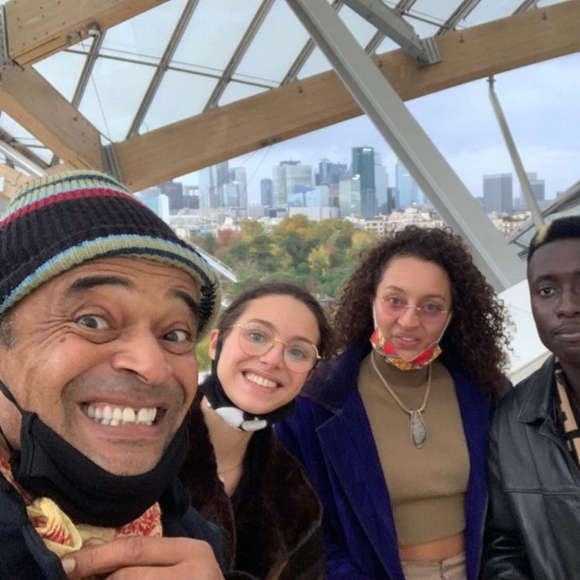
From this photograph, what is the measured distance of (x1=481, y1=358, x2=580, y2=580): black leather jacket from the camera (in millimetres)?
1754

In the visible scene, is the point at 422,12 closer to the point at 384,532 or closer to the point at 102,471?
the point at 384,532

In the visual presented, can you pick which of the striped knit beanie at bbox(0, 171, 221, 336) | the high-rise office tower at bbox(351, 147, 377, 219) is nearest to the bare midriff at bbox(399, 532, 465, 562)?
the striped knit beanie at bbox(0, 171, 221, 336)

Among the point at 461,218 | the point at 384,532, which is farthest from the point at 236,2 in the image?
the point at 384,532

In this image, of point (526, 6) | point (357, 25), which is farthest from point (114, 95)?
point (526, 6)

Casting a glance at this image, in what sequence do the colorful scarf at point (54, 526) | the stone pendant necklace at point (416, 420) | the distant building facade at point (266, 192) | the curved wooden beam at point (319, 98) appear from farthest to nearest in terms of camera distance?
the curved wooden beam at point (319, 98)
the distant building facade at point (266, 192)
the stone pendant necklace at point (416, 420)
the colorful scarf at point (54, 526)

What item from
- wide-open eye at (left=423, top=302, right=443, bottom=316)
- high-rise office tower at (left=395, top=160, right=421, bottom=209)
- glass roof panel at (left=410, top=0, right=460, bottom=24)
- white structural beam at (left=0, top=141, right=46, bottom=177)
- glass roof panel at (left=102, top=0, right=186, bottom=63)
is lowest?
wide-open eye at (left=423, top=302, right=443, bottom=316)

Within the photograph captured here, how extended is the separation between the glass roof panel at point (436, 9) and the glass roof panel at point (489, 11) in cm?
28

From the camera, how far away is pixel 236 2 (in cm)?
678

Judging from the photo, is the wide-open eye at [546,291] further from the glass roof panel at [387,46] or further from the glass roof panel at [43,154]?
the glass roof panel at [43,154]

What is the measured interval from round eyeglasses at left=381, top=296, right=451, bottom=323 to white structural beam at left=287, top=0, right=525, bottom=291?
3306 mm

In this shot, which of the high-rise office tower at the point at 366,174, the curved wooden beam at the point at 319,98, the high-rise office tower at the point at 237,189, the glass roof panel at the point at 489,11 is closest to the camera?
the high-rise office tower at the point at 366,174

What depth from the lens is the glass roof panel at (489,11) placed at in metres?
8.01

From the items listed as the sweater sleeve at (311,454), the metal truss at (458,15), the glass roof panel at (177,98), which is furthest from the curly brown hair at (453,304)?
the metal truss at (458,15)

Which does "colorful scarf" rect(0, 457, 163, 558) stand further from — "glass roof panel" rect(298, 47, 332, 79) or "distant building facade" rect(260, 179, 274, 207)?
"glass roof panel" rect(298, 47, 332, 79)
